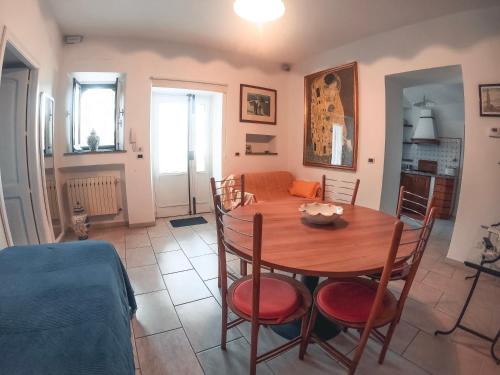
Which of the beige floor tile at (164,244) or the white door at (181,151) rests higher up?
the white door at (181,151)

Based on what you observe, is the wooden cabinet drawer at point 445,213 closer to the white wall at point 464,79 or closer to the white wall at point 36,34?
the white wall at point 464,79

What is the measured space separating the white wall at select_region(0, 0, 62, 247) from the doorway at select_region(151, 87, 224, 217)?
1.30 meters

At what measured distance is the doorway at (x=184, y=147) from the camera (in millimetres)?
4023

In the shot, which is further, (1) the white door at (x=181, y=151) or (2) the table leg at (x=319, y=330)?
(1) the white door at (x=181, y=151)

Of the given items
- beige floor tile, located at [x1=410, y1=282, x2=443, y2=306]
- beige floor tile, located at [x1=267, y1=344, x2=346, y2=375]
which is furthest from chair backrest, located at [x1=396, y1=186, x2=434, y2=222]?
beige floor tile, located at [x1=267, y1=344, x2=346, y2=375]

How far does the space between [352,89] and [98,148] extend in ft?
12.3

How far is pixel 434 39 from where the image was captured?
8.89 ft

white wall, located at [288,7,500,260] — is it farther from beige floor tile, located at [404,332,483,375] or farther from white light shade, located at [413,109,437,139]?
white light shade, located at [413,109,437,139]

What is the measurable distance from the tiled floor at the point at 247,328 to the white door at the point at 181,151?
5.10 feet

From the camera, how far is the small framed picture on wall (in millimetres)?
2355

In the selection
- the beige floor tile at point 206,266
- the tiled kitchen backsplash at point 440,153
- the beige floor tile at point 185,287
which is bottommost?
the beige floor tile at point 185,287

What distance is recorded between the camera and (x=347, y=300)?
131 cm

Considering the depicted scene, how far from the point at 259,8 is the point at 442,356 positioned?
2704mm

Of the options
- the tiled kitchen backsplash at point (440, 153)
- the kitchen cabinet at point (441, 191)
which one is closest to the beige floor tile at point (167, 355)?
the kitchen cabinet at point (441, 191)
